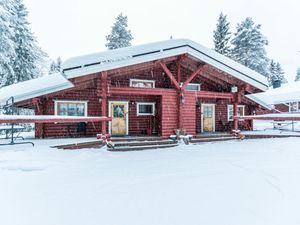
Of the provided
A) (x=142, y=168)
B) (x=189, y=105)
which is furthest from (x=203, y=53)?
(x=142, y=168)

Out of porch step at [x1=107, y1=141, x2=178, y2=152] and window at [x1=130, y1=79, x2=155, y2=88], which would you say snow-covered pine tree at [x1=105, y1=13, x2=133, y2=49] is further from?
porch step at [x1=107, y1=141, x2=178, y2=152]

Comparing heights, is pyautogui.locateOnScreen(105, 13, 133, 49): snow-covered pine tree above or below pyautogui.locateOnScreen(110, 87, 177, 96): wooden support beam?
above

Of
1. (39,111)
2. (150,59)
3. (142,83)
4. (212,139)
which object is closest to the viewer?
(150,59)

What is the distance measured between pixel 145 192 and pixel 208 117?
1035 cm

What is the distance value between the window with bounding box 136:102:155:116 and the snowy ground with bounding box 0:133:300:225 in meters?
6.10

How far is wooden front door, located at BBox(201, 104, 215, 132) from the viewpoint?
1327 centimetres

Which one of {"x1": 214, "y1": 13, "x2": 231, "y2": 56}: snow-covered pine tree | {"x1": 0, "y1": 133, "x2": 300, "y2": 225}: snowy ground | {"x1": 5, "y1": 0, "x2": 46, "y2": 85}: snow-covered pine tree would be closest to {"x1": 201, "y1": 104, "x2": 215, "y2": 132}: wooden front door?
{"x1": 0, "y1": 133, "x2": 300, "y2": 225}: snowy ground

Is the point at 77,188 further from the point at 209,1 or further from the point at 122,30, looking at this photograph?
the point at 209,1

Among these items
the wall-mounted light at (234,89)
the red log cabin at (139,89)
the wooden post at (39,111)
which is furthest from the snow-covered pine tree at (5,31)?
the wall-mounted light at (234,89)

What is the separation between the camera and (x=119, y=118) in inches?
452

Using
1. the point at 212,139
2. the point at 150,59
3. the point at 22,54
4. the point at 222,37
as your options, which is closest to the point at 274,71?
the point at 222,37

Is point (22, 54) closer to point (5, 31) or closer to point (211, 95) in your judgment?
point (5, 31)

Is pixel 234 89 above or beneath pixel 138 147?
above

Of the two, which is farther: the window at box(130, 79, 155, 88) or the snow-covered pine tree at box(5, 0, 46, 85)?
the snow-covered pine tree at box(5, 0, 46, 85)
